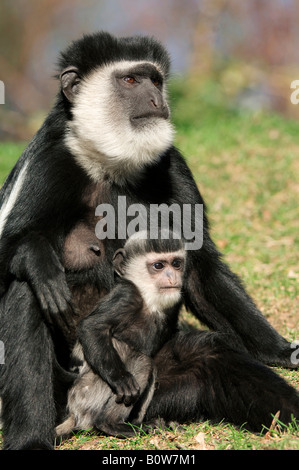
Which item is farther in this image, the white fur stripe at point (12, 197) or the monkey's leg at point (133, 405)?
the white fur stripe at point (12, 197)

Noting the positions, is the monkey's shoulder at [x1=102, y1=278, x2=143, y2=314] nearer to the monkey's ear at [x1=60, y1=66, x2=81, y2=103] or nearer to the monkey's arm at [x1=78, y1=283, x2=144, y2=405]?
the monkey's arm at [x1=78, y1=283, x2=144, y2=405]

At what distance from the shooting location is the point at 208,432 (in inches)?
144

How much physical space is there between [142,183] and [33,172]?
0.75 metres

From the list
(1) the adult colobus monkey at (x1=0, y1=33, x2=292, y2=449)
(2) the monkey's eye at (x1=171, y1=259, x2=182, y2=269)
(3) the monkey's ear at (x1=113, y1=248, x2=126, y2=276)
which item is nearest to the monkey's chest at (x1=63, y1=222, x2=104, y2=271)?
(1) the adult colobus monkey at (x1=0, y1=33, x2=292, y2=449)

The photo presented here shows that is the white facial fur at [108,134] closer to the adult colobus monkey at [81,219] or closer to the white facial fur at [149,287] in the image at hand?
the adult colobus monkey at [81,219]

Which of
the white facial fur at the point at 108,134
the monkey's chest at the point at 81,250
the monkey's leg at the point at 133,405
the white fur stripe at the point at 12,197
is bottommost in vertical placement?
the monkey's leg at the point at 133,405

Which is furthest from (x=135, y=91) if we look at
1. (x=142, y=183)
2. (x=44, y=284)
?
→ (x=44, y=284)

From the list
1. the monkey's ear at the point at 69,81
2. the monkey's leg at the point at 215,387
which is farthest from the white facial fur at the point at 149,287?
the monkey's ear at the point at 69,81

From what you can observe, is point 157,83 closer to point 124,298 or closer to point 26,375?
point 124,298

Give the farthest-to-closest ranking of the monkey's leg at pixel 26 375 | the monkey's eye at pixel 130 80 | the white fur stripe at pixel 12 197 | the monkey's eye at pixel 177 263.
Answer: the monkey's eye at pixel 130 80
the white fur stripe at pixel 12 197
the monkey's eye at pixel 177 263
the monkey's leg at pixel 26 375

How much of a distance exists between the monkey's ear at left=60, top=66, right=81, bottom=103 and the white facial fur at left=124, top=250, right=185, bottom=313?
1.18 metres

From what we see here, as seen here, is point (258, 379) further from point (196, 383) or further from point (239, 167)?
point (239, 167)

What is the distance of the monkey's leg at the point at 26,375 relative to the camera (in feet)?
11.7

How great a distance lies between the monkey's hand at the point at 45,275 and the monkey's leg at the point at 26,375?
0.09 meters
